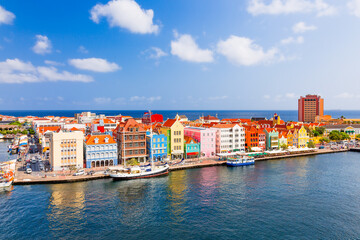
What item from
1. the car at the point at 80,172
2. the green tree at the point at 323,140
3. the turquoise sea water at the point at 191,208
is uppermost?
the green tree at the point at 323,140

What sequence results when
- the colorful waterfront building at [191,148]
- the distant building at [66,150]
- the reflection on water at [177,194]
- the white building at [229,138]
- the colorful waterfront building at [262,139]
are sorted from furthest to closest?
1. the colorful waterfront building at [262,139]
2. the white building at [229,138]
3. the colorful waterfront building at [191,148]
4. the distant building at [66,150]
5. the reflection on water at [177,194]

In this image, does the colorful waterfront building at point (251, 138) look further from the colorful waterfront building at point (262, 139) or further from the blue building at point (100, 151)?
the blue building at point (100, 151)

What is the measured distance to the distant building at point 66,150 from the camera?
70.5 metres

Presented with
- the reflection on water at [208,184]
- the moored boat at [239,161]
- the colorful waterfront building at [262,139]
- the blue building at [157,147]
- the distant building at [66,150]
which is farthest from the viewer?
the colorful waterfront building at [262,139]

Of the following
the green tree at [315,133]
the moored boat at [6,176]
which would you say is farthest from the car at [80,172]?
the green tree at [315,133]

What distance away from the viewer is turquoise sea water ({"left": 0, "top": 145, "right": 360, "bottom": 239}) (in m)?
38.4

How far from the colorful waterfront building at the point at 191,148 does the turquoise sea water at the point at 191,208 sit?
68.2ft

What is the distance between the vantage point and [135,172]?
6900cm

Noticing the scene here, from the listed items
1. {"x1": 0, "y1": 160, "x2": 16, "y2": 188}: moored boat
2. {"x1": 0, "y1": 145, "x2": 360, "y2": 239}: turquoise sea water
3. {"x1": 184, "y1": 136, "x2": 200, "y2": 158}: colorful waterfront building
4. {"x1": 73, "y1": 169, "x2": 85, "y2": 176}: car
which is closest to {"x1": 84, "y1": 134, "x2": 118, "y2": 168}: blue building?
{"x1": 73, "y1": 169, "x2": 85, "y2": 176}: car

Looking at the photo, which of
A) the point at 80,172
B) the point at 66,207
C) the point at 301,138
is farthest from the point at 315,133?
the point at 66,207

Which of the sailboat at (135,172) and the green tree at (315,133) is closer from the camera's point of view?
the sailboat at (135,172)

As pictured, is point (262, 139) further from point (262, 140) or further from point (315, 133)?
point (315, 133)

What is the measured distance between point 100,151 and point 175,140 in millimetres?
25772

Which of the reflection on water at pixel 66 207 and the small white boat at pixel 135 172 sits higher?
the small white boat at pixel 135 172
